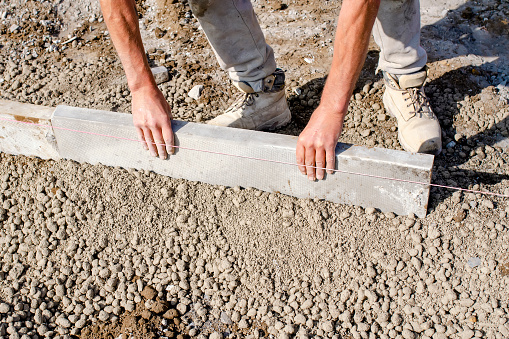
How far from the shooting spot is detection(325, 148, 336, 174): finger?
233 centimetres

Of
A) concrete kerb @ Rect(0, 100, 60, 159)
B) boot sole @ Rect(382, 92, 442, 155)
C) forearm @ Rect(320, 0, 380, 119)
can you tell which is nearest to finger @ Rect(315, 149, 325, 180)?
forearm @ Rect(320, 0, 380, 119)

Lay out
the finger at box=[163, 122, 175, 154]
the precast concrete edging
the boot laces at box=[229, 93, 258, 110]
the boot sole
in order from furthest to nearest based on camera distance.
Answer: the boot laces at box=[229, 93, 258, 110] → the boot sole → the finger at box=[163, 122, 175, 154] → the precast concrete edging

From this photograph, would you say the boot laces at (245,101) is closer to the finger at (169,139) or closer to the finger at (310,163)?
the finger at (169,139)

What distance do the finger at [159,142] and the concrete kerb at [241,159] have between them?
0.08 metres

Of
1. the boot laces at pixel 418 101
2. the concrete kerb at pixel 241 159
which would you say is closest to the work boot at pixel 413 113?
the boot laces at pixel 418 101

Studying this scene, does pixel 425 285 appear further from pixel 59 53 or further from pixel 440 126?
pixel 59 53

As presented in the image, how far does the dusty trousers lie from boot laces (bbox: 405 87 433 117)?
0.15m

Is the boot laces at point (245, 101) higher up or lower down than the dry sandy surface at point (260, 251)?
higher up

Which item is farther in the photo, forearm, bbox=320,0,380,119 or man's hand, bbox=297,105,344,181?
man's hand, bbox=297,105,344,181

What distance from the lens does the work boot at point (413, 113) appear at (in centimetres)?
291

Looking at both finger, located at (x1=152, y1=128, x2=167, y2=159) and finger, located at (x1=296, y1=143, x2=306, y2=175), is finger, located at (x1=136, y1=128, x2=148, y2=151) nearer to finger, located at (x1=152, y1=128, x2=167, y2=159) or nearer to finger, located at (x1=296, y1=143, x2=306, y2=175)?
finger, located at (x1=152, y1=128, x2=167, y2=159)

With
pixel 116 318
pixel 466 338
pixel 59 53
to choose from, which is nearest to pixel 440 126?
pixel 466 338

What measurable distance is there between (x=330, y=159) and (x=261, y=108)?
3.07 ft

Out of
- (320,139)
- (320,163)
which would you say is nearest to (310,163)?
(320,163)
